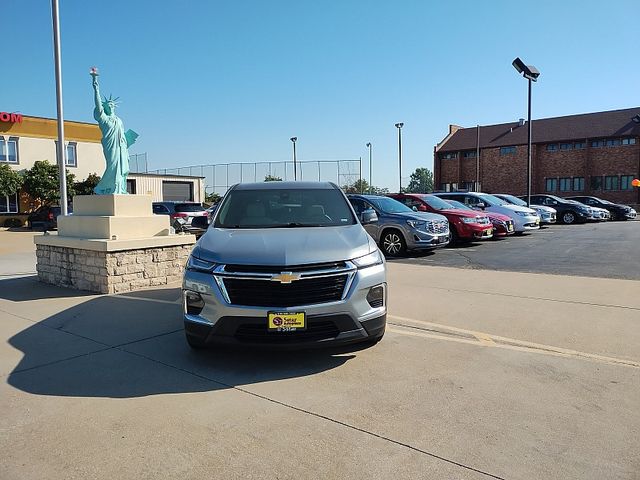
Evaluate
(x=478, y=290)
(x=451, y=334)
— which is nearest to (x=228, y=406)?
(x=451, y=334)

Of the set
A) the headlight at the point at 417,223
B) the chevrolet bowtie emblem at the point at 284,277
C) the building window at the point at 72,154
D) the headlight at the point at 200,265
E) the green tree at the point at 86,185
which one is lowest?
the chevrolet bowtie emblem at the point at 284,277

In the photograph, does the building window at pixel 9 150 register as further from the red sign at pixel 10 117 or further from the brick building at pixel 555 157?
the brick building at pixel 555 157

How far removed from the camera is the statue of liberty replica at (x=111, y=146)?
9.39 metres

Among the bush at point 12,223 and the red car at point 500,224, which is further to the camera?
the bush at point 12,223

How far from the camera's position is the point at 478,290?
26.0 feet

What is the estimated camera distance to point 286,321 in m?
3.99

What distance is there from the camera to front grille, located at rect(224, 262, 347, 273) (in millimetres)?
4047

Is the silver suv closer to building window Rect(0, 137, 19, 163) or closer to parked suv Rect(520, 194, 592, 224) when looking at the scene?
parked suv Rect(520, 194, 592, 224)

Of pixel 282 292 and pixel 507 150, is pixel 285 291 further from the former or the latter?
pixel 507 150

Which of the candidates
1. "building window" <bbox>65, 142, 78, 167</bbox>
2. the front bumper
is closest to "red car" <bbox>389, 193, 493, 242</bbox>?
the front bumper

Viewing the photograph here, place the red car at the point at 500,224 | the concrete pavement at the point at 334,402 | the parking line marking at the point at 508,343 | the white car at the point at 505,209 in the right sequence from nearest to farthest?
the concrete pavement at the point at 334,402 → the parking line marking at the point at 508,343 → the red car at the point at 500,224 → the white car at the point at 505,209

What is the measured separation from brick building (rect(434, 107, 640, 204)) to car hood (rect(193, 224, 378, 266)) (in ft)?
157

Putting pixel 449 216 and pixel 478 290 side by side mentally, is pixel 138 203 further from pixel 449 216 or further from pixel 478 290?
pixel 449 216

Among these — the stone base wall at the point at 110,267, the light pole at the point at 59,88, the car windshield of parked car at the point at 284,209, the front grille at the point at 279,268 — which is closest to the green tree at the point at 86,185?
the light pole at the point at 59,88
